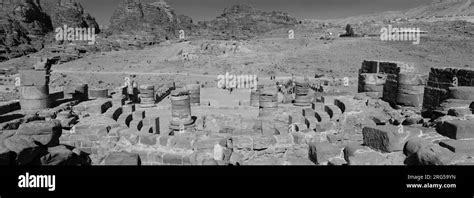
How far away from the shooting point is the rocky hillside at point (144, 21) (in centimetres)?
7031

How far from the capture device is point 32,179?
515 centimetres

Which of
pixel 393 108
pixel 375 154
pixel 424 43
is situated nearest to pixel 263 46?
pixel 424 43

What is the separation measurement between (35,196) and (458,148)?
6.92 metres

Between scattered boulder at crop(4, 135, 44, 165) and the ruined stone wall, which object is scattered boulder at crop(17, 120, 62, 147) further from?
the ruined stone wall

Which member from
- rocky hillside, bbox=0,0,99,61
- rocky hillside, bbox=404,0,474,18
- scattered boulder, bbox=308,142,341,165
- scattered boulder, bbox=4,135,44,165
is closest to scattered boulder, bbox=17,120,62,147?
scattered boulder, bbox=4,135,44,165

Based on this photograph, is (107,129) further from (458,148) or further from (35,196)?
(458,148)

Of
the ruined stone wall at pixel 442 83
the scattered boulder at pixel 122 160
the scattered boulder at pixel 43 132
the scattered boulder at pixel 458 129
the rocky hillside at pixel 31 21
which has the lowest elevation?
the scattered boulder at pixel 122 160

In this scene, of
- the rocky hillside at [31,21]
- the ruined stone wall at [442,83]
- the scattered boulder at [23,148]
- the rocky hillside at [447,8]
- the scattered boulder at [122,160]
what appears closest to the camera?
the scattered boulder at [23,148]

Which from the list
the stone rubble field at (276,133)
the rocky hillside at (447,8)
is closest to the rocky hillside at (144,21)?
the stone rubble field at (276,133)

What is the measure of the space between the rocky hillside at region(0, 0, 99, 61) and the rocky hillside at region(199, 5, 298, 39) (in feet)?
95.1

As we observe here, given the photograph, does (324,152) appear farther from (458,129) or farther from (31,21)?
(31,21)

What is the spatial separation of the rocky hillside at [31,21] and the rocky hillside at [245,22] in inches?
1141

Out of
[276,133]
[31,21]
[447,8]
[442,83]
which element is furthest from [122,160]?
[447,8]

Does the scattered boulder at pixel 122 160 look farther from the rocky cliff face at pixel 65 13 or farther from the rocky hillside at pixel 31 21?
the rocky cliff face at pixel 65 13
